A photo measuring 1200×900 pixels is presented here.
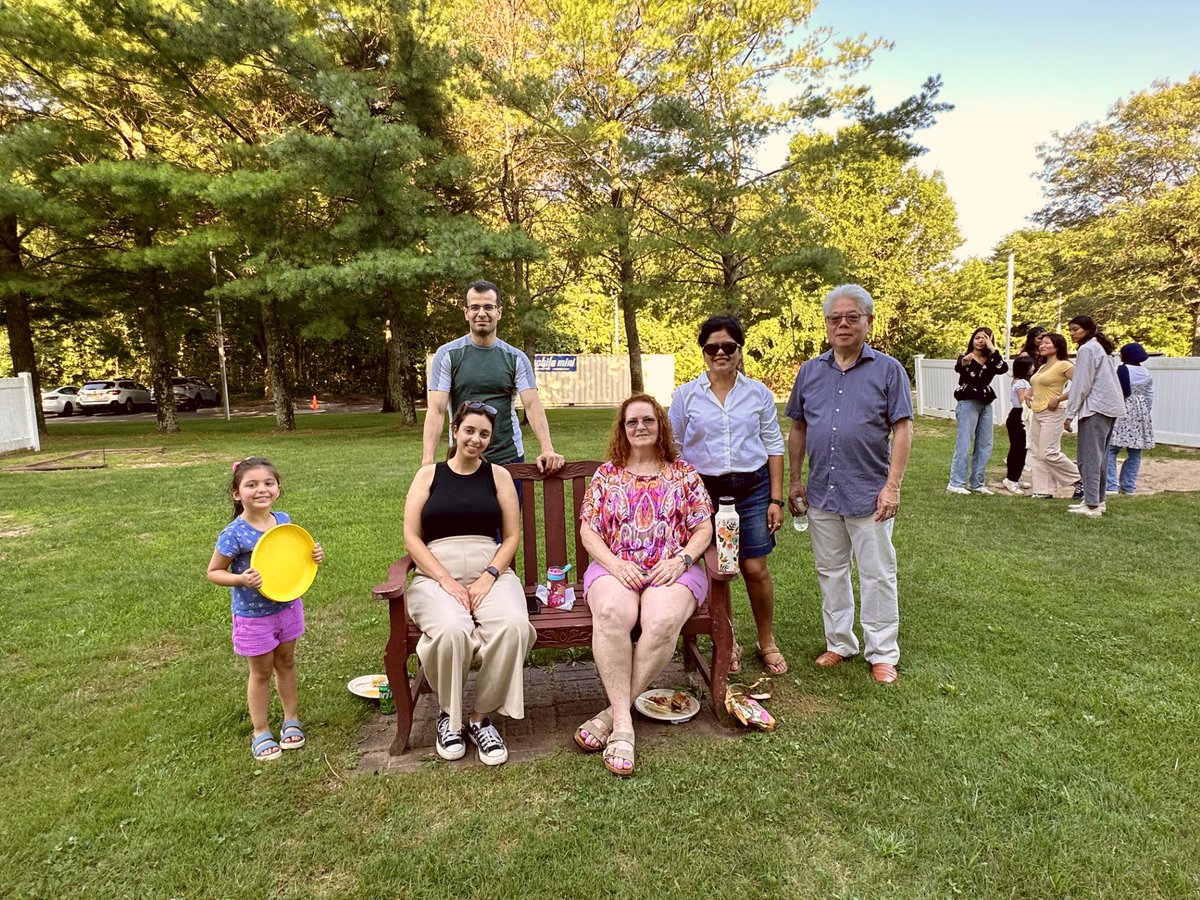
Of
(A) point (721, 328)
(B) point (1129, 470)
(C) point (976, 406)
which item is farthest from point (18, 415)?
(B) point (1129, 470)

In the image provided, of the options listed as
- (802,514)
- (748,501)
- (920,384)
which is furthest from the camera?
(920,384)

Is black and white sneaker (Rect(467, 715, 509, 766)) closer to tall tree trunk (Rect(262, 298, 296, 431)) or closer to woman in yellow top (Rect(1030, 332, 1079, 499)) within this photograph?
woman in yellow top (Rect(1030, 332, 1079, 499))

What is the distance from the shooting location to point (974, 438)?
7785 millimetres

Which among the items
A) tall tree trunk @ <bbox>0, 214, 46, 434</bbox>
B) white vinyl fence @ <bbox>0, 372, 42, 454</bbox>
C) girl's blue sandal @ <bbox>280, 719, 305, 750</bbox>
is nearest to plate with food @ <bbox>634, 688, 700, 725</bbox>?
girl's blue sandal @ <bbox>280, 719, 305, 750</bbox>

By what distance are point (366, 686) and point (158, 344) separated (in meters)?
16.7

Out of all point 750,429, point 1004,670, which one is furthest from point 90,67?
point 1004,670

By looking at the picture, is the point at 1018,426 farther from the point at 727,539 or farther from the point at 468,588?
the point at 468,588

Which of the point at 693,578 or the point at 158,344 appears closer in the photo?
the point at 693,578

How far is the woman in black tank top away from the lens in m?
2.85

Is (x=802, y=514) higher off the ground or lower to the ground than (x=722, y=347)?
lower

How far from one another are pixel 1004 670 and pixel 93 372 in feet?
136

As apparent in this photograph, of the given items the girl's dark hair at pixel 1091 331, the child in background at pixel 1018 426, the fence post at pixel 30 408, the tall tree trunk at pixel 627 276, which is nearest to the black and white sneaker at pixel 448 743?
the girl's dark hair at pixel 1091 331

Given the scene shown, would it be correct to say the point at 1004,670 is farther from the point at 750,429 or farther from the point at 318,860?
the point at 318,860

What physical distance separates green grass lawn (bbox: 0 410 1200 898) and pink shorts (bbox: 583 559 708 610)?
25.0 inches
